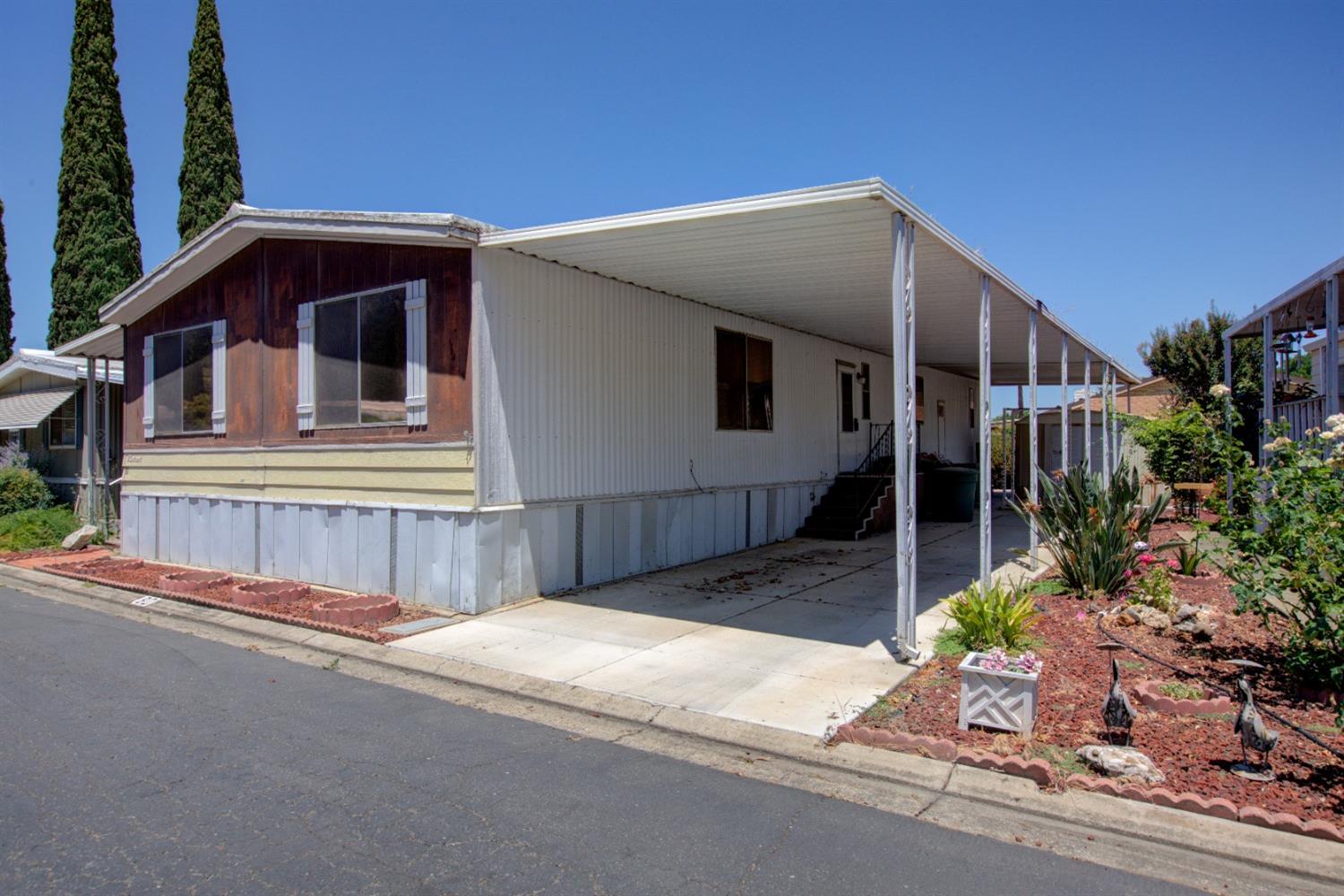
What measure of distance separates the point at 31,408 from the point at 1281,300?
70.1 ft

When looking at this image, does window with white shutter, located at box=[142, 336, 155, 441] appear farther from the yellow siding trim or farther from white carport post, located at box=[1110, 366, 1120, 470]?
white carport post, located at box=[1110, 366, 1120, 470]

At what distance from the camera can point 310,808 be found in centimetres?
394

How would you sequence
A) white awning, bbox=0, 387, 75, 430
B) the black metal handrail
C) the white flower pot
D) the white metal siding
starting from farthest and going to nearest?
1. the white metal siding
2. the black metal handrail
3. white awning, bbox=0, 387, 75, 430
4. the white flower pot

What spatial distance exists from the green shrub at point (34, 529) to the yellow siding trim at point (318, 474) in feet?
9.10

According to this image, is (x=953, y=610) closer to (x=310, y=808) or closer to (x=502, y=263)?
(x=310, y=808)

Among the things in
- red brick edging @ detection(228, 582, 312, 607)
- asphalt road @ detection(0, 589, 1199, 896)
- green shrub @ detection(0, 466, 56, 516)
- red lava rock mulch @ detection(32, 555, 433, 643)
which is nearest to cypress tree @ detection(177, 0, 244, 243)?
green shrub @ detection(0, 466, 56, 516)

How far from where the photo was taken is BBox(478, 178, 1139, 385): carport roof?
651 centimetres

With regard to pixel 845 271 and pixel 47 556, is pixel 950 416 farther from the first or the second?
pixel 47 556

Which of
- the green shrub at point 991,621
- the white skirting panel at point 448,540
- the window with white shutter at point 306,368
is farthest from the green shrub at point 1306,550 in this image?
the window with white shutter at point 306,368

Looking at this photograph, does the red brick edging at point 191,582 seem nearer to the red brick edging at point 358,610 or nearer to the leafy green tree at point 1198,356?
the red brick edging at point 358,610

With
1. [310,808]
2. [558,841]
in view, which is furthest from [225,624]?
[558,841]

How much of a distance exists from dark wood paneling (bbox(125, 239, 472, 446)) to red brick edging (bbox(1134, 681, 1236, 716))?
20.0ft

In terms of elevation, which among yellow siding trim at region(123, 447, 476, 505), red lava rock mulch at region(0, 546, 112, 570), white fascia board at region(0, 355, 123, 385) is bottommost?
red lava rock mulch at region(0, 546, 112, 570)

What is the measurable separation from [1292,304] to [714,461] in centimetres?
841
